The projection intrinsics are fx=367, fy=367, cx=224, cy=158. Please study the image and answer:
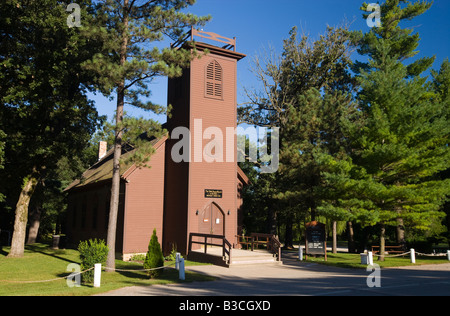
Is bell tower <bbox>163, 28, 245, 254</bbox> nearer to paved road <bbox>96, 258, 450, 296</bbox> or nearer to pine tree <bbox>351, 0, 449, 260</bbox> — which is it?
paved road <bbox>96, 258, 450, 296</bbox>

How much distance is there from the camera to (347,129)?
22.2 metres

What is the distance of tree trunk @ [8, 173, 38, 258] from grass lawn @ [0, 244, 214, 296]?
58 cm

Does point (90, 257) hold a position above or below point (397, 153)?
below

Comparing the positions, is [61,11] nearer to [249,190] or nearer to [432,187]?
[249,190]

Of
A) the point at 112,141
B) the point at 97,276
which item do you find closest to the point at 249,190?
the point at 112,141

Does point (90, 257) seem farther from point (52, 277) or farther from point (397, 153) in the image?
point (397, 153)

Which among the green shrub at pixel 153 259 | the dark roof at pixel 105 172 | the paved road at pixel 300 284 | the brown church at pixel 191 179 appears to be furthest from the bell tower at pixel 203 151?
the green shrub at pixel 153 259

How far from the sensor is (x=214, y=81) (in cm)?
2298

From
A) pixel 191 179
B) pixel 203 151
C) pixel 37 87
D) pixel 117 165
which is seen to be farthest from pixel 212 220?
pixel 37 87

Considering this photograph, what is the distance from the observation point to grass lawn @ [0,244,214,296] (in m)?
11.3

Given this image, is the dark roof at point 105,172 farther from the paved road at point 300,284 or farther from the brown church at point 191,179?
the paved road at point 300,284

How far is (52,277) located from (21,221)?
26.4ft

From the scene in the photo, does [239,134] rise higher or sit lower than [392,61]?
lower
